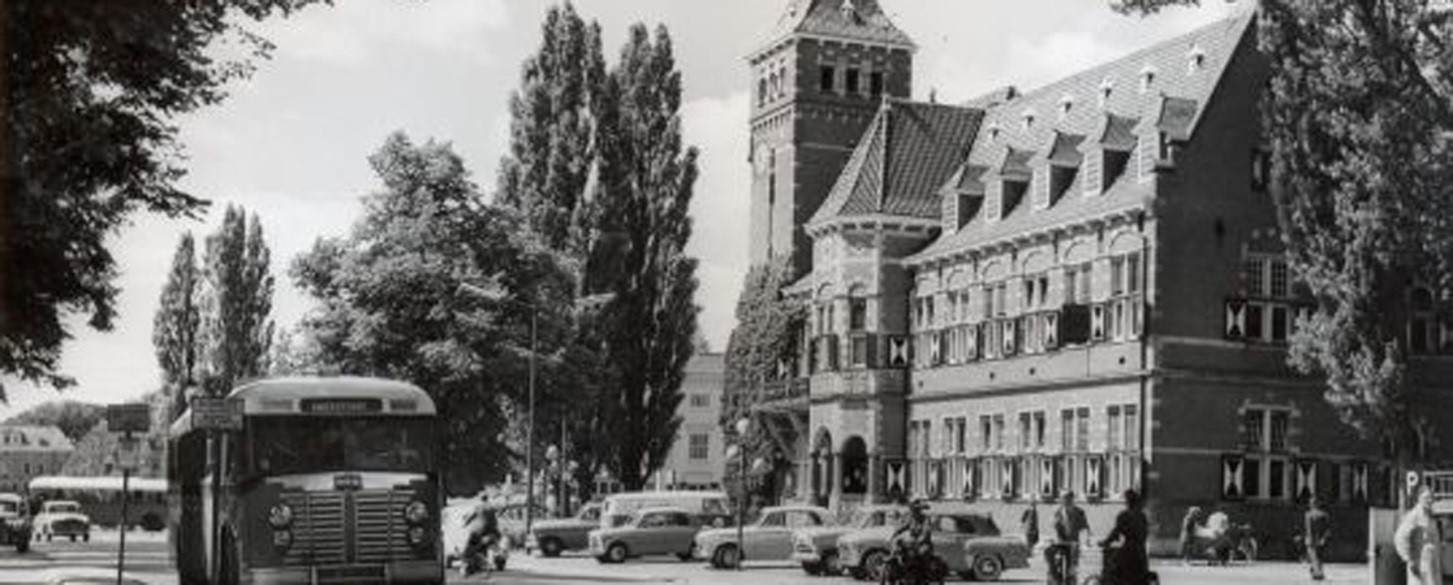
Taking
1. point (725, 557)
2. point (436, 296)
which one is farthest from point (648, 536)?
point (436, 296)

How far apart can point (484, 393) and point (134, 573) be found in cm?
936

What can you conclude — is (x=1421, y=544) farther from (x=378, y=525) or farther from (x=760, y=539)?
(x=760, y=539)

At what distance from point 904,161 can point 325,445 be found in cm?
4524

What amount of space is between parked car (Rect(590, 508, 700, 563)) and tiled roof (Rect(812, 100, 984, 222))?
59.7ft

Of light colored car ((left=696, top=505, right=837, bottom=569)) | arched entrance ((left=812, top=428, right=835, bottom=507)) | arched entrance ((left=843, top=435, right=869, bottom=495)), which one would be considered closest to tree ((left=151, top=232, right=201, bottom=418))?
arched entrance ((left=812, top=428, right=835, bottom=507))

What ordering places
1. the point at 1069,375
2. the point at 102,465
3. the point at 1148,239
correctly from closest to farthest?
the point at 1148,239
the point at 1069,375
the point at 102,465

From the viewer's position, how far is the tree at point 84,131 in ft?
47.7

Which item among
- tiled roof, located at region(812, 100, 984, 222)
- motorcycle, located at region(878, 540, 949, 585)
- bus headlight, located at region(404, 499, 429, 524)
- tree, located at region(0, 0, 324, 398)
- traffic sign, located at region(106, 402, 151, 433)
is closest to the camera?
tree, located at region(0, 0, 324, 398)

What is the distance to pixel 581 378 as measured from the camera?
2067 inches

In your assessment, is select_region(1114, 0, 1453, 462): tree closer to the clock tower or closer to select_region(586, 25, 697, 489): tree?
select_region(586, 25, 697, 489): tree

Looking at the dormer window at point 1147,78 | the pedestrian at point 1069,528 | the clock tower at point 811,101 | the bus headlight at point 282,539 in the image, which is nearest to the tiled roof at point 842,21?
the clock tower at point 811,101

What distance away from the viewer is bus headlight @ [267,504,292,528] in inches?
915

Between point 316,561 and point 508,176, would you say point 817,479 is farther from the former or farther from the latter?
point 316,561

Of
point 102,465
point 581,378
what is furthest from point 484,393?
point 102,465
